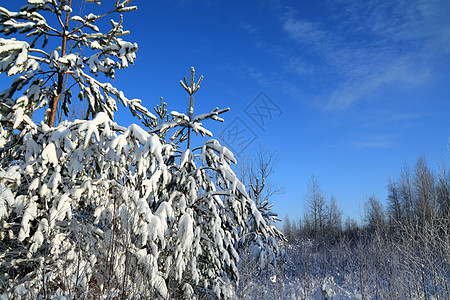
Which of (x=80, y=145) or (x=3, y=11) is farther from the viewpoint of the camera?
(x=3, y=11)

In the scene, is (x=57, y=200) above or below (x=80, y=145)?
below

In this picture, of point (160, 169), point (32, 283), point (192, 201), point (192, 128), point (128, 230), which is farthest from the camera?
point (192, 128)

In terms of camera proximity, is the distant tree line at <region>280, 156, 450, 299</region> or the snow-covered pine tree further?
the distant tree line at <region>280, 156, 450, 299</region>

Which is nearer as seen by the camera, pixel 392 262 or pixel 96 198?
pixel 96 198

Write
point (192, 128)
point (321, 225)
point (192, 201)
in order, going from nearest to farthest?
point (192, 201), point (192, 128), point (321, 225)

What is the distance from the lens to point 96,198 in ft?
12.4

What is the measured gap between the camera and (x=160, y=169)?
3.71 metres

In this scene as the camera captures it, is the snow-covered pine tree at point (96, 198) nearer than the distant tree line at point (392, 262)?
Yes

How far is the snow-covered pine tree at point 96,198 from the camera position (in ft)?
10.1

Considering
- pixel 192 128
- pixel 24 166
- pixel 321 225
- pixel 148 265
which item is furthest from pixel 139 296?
pixel 321 225

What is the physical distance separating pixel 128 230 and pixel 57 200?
1.20 meters

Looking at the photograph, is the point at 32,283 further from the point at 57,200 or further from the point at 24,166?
the point at 24,166

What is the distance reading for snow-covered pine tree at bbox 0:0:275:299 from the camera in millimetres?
3082

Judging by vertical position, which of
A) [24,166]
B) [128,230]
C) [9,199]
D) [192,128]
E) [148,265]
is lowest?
[148,265]
